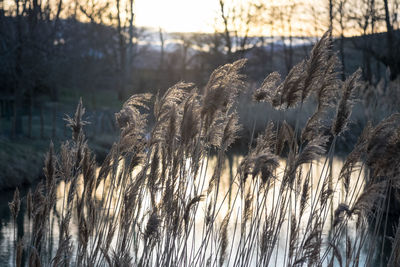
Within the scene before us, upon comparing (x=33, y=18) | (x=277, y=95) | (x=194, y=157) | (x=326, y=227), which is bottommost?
(x=326, y=227)

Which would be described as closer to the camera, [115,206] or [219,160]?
[219,160]

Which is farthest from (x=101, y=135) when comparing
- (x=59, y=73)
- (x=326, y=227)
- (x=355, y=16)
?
(x=355, y=16)

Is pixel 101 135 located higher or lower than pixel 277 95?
lower

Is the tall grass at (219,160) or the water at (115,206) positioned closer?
the tall grass at (219,160)

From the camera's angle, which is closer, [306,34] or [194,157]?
[194,157]

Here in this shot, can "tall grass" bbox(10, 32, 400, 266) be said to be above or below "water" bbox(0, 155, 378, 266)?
above

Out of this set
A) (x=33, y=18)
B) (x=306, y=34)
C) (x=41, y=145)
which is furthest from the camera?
(x=306, y=34)

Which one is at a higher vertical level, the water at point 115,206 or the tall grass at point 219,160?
the tall grass at point 219,160

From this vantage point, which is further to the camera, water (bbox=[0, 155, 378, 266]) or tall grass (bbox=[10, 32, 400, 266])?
water (bbox=[0, 155, 378, 266])

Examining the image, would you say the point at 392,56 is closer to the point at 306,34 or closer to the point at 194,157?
the point at 306,34

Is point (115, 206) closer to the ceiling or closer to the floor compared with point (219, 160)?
closer to the floor

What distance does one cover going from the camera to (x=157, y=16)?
41.1 metres

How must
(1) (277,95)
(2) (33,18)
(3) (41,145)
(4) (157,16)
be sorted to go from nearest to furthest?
1. (1) (277,95)
2. (3) (41,145)
3. (2) (33,18)
4. (4) (157,16)

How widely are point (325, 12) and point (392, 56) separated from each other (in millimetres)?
5987
